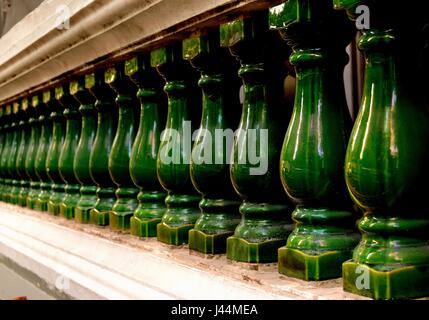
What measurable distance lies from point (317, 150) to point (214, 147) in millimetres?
253

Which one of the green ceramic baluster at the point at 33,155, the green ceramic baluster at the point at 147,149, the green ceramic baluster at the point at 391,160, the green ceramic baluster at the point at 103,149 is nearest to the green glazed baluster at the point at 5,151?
the green ceramic baluster at the point at 33,155

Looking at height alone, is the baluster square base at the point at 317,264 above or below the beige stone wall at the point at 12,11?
below

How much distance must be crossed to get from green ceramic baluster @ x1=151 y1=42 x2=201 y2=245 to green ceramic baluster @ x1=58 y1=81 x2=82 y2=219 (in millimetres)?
525

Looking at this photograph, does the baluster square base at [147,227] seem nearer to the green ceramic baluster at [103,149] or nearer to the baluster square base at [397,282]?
the green ceramic baluster at [103,149]

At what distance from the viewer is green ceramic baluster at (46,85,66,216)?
1655 mm

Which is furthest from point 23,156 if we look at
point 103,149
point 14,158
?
point 103,149

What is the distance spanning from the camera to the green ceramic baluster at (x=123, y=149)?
49.7 inches

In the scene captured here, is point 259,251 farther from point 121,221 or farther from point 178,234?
point 121,221

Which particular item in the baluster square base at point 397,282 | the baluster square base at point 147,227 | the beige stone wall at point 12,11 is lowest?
the baluster square base at point 397,282

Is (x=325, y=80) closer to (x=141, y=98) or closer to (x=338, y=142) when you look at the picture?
(x=338, y=142)

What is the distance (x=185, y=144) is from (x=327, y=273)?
42 cm

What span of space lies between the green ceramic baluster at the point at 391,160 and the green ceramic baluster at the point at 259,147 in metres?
0.21

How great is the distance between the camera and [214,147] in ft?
3.14

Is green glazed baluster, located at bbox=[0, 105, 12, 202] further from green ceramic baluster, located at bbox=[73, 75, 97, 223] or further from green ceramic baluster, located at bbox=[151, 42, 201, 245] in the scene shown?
green ceramic baluster, located at bbox=[151, 42, 201, 245]
